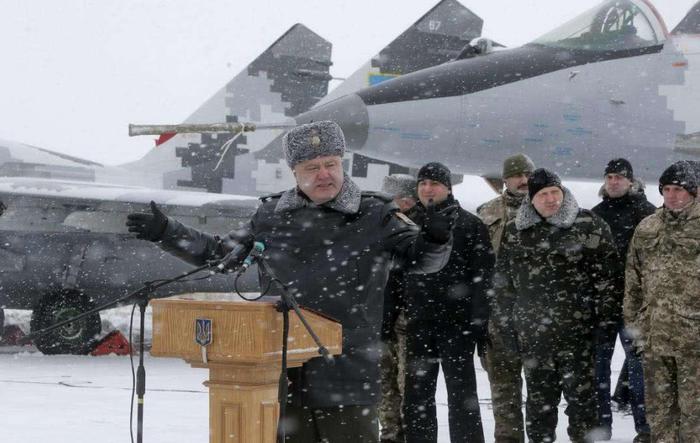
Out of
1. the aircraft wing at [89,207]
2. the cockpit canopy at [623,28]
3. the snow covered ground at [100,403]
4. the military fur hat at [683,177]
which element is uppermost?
the cockpit canopy at [623,28]

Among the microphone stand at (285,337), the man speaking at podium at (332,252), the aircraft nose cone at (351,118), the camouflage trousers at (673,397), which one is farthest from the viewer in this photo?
the aircraft nose cone at (351,118)

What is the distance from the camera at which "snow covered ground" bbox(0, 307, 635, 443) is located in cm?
548

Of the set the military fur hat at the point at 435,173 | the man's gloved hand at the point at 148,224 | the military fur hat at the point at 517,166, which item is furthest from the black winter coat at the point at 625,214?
the man's gloved hand at the point at 148,224


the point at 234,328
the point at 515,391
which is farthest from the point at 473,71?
the point at 234,328

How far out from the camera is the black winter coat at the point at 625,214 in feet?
19.0

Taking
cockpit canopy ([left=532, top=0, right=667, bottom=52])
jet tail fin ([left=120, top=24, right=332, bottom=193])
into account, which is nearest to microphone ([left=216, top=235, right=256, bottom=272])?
cockpit canopy ([left=532, top=0, right=667, bottom=52])

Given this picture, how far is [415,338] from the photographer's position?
496cm

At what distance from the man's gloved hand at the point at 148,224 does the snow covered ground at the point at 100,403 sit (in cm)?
268

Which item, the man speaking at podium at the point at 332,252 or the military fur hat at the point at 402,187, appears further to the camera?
the military fur hat at the point at 402,187

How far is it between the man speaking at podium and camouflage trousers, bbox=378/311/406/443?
248 cm

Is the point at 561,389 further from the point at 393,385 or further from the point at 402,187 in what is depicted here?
the point at 402,187

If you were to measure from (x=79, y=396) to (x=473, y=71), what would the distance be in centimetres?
405

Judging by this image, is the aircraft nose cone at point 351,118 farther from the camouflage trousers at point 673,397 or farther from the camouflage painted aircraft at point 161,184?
the camouflage painted aircraft at point 161,184

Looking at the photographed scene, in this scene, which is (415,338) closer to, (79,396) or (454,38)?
(79,396)
